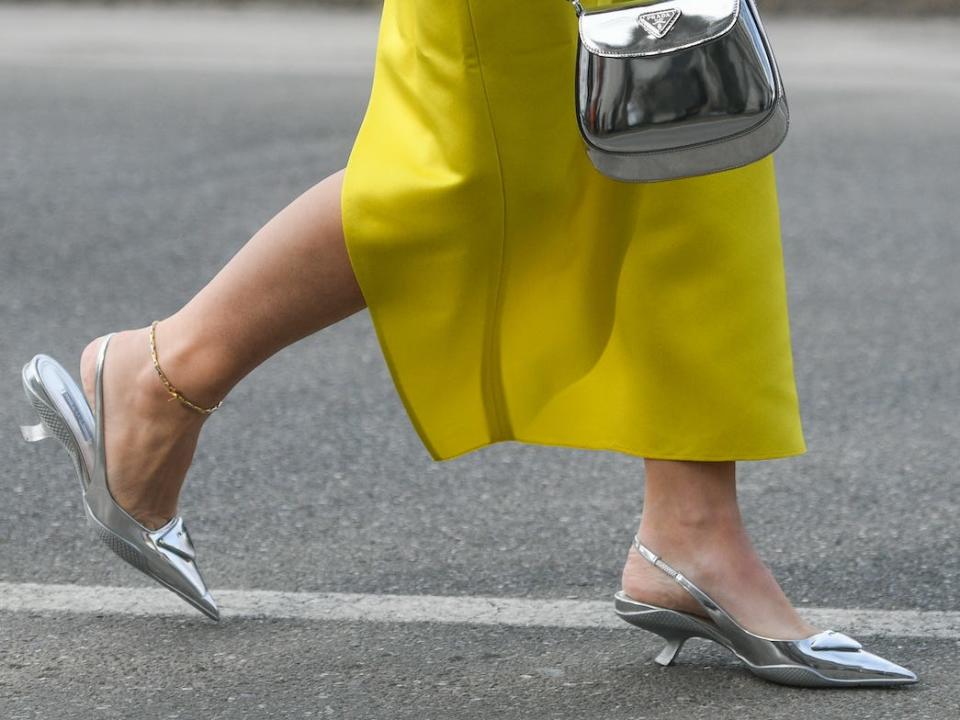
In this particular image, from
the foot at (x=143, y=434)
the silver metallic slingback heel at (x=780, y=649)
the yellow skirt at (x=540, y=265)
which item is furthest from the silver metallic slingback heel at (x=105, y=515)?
the silver metallic slingback heel at (x=780, y=649)

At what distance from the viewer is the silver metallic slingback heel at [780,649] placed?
6.92 ft

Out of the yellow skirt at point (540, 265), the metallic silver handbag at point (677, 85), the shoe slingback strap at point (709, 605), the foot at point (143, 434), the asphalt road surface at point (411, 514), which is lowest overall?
the asphalt road surface at point (411, 514)

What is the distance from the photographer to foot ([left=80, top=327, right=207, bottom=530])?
2.22m

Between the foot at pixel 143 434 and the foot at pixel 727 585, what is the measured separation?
643mm

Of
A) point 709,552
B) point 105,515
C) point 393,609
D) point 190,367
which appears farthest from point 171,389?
point 709,552

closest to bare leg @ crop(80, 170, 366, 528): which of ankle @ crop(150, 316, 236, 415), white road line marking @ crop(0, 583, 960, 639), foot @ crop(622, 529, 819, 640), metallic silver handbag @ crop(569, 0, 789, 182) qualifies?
ankle @ crop(150, 316, 236, 415)

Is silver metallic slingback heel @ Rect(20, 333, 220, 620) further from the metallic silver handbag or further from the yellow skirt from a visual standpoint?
the metallic silver handbag

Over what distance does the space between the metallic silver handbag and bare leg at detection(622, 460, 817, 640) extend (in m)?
0.49

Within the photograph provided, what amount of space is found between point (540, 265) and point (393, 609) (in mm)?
645

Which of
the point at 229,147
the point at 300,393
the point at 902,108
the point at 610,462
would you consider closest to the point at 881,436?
the point at 610,462

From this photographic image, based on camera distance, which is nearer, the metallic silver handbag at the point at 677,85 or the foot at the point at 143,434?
the metallic silver handbag at the point at 677,85

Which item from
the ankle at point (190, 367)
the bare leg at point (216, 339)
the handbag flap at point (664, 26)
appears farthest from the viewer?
the ankle at point (190, 367)

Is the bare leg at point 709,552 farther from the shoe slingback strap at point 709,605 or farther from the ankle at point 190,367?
the ankle at point 190,367

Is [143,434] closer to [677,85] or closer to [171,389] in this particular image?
[171,389]
